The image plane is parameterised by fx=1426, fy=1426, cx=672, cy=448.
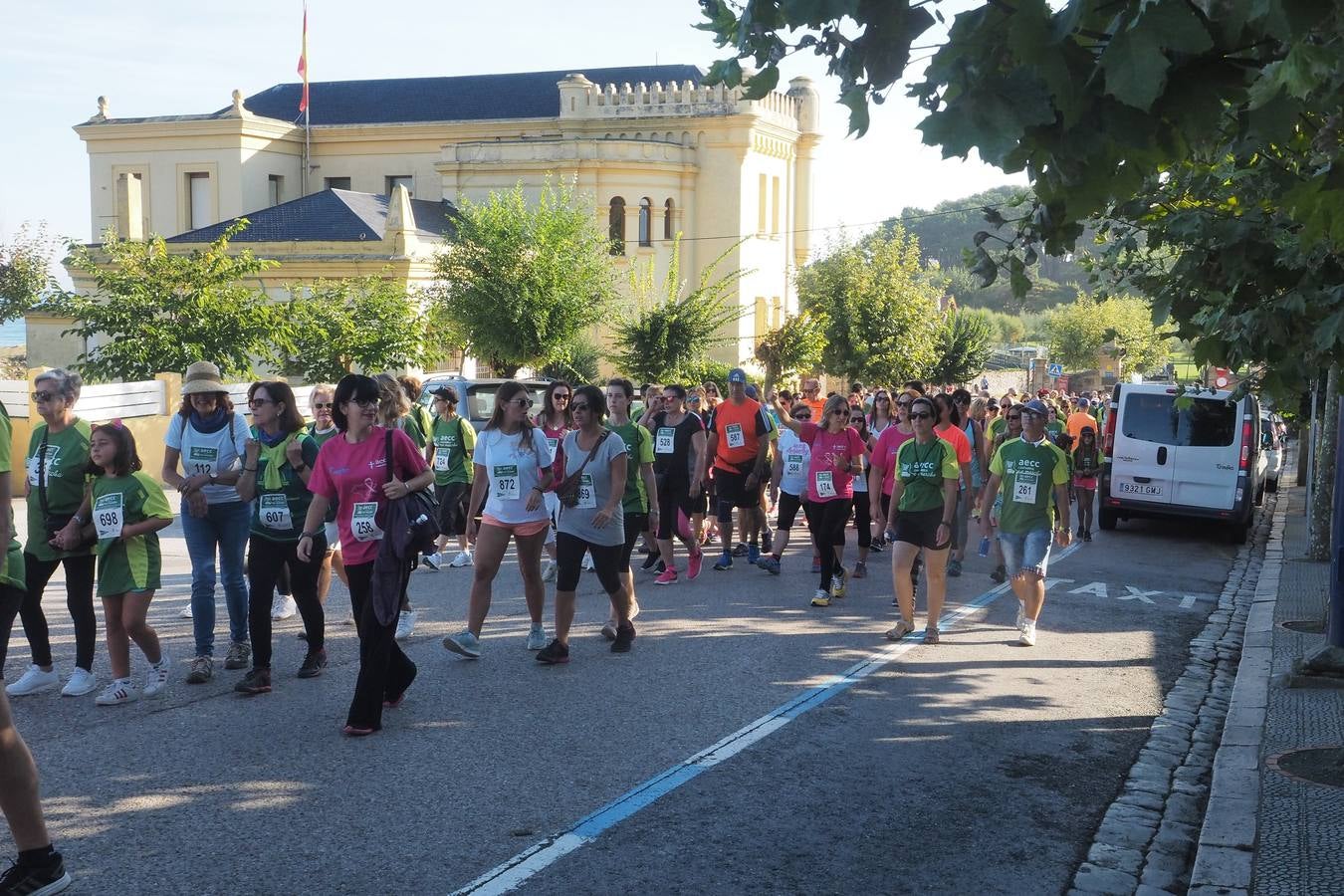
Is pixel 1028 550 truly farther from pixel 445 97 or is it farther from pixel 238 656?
pixel 445 97

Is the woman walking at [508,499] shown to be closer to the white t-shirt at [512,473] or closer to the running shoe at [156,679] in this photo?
the white t-shirt at [512,473]

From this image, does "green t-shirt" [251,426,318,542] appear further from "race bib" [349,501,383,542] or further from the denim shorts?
the denim shorts

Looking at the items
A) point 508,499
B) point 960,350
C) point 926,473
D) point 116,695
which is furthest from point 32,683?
point 960,350

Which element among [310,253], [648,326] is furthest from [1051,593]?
[310,253]

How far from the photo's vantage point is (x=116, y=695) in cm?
780

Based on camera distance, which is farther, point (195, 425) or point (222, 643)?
point (222, 643)

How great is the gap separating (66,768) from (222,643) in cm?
301

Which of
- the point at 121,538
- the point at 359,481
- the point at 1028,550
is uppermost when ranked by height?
the point at 359,481

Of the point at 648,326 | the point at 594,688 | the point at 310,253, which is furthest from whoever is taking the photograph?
the point at 310,253

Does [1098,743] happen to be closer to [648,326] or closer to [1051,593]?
[1051,593]

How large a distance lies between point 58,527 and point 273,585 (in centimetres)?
121

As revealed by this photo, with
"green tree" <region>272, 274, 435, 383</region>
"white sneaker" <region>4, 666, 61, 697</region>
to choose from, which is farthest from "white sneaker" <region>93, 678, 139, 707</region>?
"green tree" <region>272, 274, 435, 383</region>

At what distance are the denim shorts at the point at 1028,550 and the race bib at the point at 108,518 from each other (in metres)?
6.24

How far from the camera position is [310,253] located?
41.7 meters
